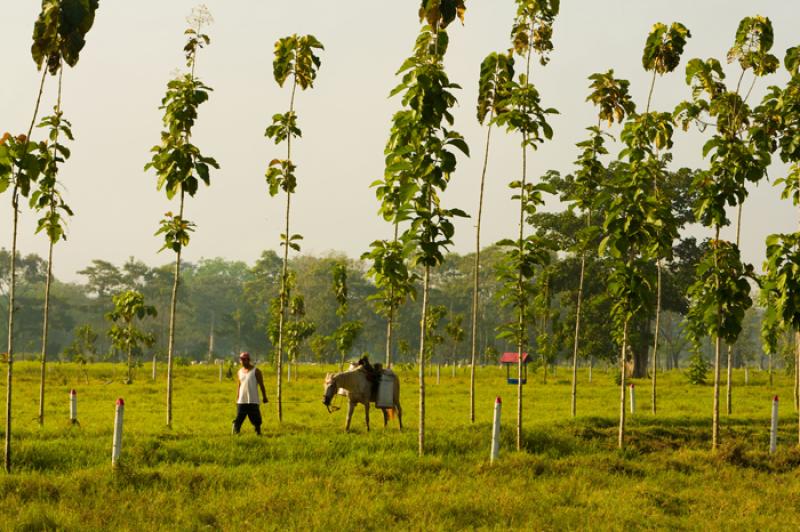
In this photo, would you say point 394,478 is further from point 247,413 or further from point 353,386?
point 353,386

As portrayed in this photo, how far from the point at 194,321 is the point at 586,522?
117m

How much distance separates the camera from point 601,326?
190 feet

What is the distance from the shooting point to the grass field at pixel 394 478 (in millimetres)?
11883

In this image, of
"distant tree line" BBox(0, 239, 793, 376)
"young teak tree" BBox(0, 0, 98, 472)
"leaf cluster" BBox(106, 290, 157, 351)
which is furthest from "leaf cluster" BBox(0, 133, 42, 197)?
"distant tree line" BBox(0, 239, 793, 376)

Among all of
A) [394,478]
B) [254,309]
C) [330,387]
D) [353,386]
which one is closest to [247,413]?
[330,387]

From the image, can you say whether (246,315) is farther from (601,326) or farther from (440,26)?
(440,26)

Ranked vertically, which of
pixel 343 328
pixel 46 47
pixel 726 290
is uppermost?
pixel 46 47

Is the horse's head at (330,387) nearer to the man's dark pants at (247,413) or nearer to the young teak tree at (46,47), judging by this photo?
the man's dark pants at (247,413)

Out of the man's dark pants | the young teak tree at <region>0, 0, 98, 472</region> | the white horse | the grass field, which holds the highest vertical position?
the young teak tree at <region>0, 0, 98, 472</region>

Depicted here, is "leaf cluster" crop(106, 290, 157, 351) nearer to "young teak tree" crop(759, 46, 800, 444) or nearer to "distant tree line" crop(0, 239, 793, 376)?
"young teak tree" crop(759, 46, 800, 444)

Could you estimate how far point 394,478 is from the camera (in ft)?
48.7

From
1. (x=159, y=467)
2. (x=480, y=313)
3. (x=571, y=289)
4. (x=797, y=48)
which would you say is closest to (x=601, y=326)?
(x=571, y=289)

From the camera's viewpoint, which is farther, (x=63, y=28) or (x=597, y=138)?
(x=597, y=138)

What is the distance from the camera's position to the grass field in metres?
11.9
